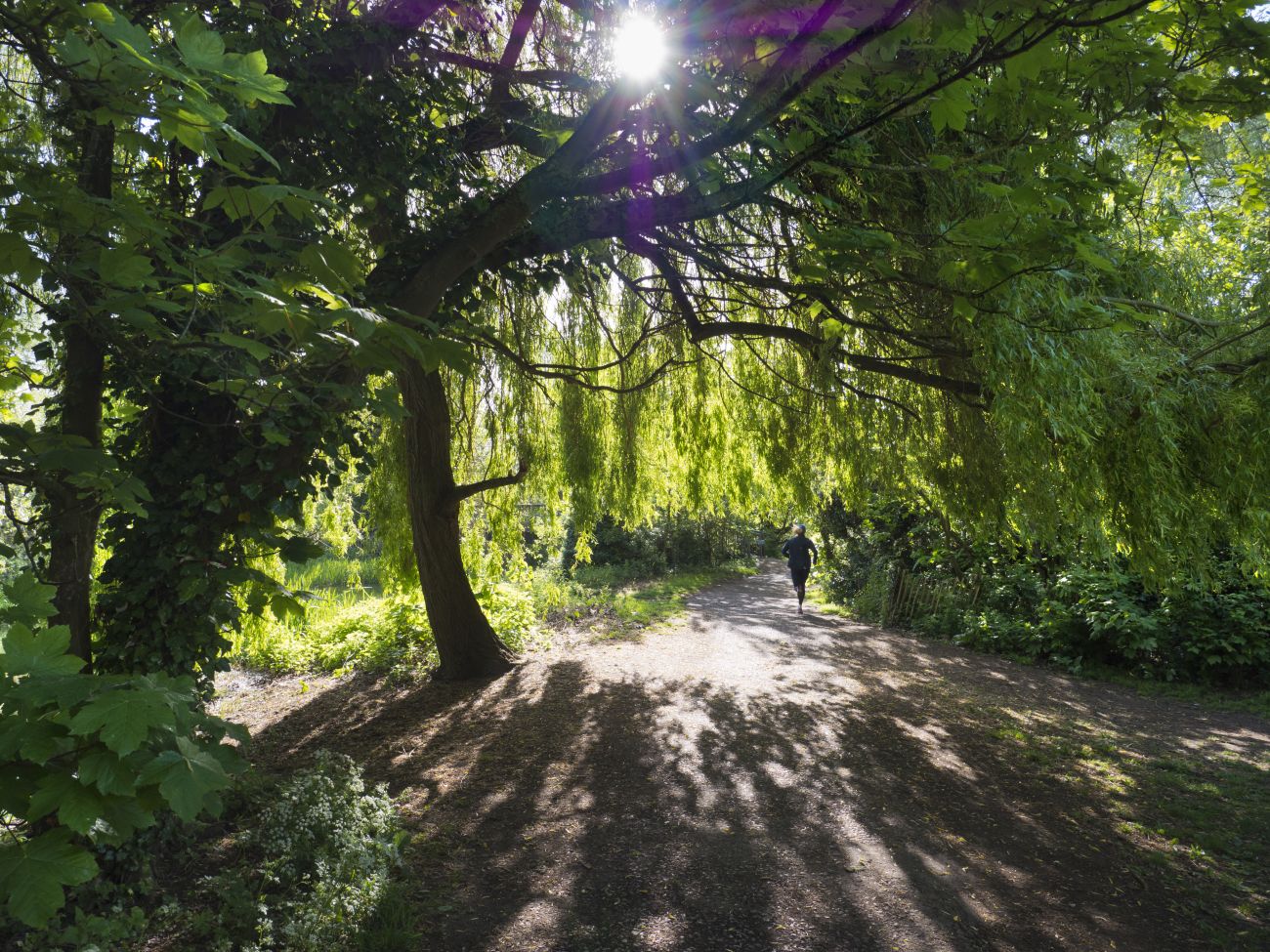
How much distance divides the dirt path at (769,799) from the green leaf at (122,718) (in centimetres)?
245

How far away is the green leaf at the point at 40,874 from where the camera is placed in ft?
4.09

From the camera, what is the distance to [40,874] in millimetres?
1284

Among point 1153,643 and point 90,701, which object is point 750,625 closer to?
point 1153,643

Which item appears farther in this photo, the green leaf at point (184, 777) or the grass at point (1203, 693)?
the grass at point (1203, 693)

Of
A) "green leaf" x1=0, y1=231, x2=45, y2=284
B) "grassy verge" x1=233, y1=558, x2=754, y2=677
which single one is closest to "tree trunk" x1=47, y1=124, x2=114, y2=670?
"green leaf" x1=0, y1=231, x2=45, y2=284

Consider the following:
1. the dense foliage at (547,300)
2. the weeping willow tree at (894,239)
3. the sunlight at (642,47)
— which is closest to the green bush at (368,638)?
the dense foliage at (547,300)

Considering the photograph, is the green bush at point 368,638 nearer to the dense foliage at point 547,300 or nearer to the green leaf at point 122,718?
the dense foliage at point 547,300

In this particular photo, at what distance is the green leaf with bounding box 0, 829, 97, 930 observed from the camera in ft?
4.09

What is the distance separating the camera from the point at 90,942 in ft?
9.09

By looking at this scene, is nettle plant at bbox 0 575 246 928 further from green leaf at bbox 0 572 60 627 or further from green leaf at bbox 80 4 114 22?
green leaf at bbox 80 4 114 22

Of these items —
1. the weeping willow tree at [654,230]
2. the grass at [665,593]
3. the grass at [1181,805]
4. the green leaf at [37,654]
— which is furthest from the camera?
the grass at [665,593]

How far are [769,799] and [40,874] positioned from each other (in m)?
4.11

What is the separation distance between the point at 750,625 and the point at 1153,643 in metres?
5.31

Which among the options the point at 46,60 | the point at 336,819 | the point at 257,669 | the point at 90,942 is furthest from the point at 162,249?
the point at 257,669
